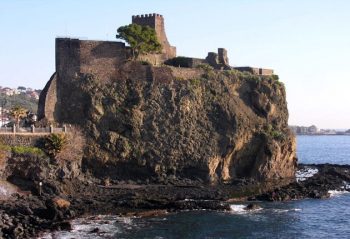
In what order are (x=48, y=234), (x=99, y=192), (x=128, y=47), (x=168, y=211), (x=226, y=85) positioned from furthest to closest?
(x=226, y=85)
(x=128, y=47)
(x=99, y=192)
(x=168, y=211)
(x=48, y=234)

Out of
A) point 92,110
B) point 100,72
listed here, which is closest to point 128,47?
point 100,72

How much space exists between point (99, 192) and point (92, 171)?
582cm

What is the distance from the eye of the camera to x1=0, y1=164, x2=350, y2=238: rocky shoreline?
41625mm

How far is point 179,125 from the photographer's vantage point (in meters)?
62.8

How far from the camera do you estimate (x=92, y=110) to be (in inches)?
2334

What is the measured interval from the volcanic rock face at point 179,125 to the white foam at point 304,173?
90.1 inches

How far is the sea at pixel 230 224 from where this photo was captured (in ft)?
132

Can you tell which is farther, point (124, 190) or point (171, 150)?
point (171, 150)

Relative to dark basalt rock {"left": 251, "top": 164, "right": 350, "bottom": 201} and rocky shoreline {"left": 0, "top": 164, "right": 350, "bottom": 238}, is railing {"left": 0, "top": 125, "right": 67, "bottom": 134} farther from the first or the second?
dark basalt rock {"left": 251, "top": 164, "right": 350, "bottom": 201}

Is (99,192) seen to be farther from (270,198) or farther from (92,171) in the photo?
(270,198)

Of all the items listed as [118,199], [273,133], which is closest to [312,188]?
[273,133]

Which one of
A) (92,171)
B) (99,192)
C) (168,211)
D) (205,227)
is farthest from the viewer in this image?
(92,171)

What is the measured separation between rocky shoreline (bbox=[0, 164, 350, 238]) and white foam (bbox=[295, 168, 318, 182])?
650cm

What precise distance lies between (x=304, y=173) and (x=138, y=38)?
106ft
